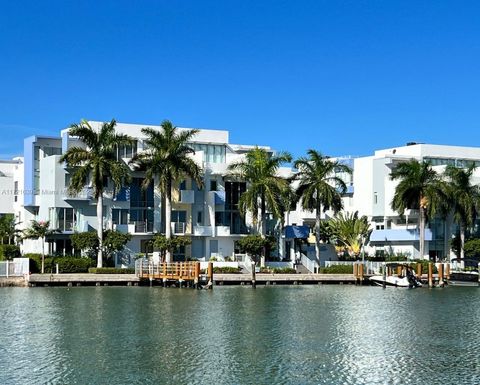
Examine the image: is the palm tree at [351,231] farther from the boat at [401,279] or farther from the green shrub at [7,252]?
the green shrub at [7,252]

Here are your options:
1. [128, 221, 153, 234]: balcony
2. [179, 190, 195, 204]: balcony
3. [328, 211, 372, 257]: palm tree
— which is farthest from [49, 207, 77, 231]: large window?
[328, 211, 372, 257]: palm tree

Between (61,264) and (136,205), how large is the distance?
11.5 meters

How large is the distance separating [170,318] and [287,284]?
2944 cm

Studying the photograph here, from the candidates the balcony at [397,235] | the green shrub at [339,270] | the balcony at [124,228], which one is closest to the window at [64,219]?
the balcony at [124,228]

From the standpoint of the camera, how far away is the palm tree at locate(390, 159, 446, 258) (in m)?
87.6

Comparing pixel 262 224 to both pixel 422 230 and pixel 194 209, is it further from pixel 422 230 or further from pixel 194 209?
pixel 422 230

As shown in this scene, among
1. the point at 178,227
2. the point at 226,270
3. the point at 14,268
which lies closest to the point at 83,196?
the point at 178,227

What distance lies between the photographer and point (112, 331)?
4341 cm

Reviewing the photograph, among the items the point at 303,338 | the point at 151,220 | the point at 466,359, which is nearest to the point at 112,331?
the point at 303,338

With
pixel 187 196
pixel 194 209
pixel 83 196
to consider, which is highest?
pixel 187 196

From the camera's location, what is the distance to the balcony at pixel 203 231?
85.4 m

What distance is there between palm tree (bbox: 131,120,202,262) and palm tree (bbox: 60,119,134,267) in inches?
96.9

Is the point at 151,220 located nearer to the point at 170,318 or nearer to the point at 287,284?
the point at 287,284

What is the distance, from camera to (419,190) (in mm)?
88812
